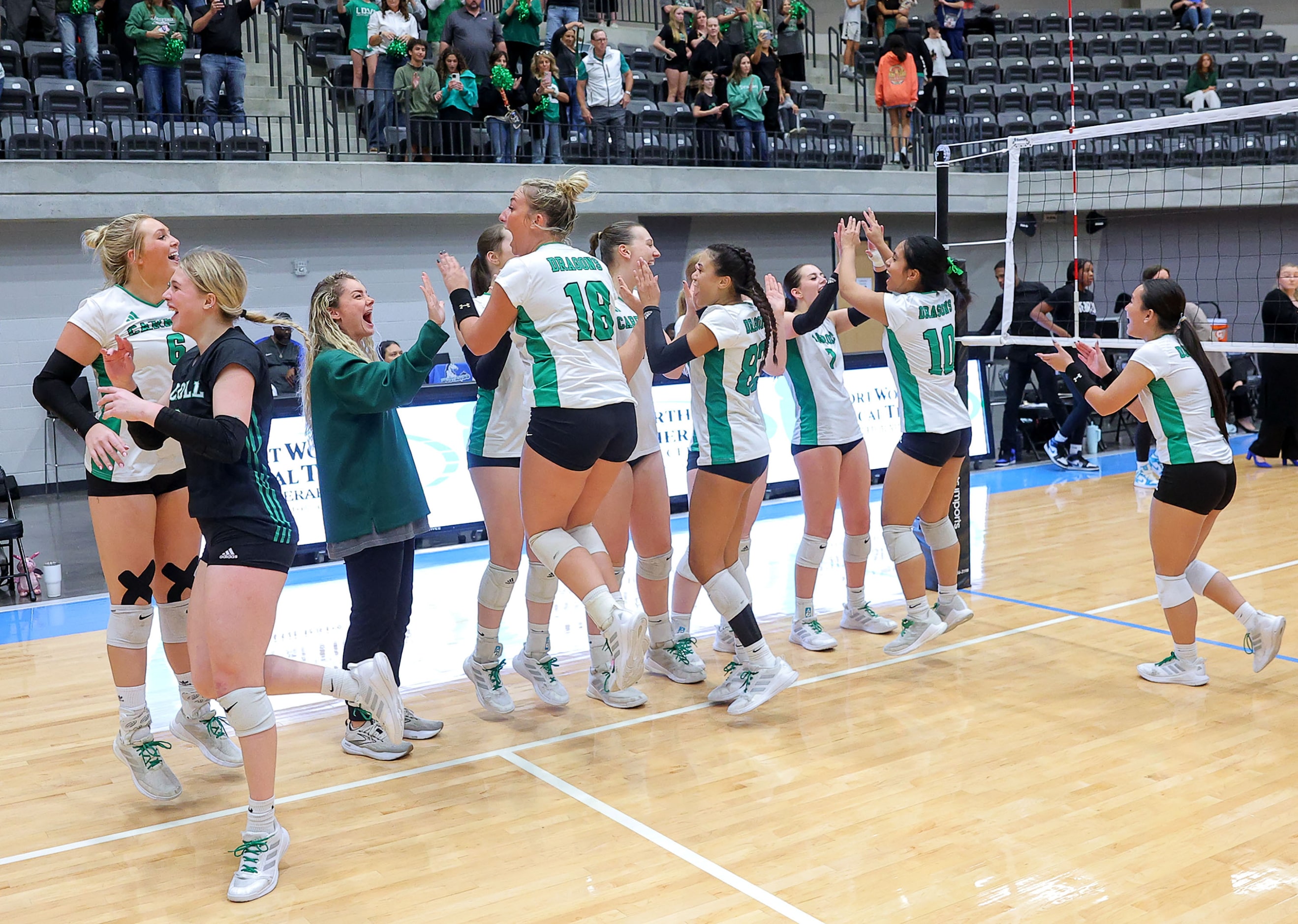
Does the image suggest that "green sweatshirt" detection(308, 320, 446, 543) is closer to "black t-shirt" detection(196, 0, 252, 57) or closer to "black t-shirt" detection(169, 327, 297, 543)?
"black t-shirt" detection(169, 327, 297, 543)

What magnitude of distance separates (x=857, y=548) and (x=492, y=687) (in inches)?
79.4

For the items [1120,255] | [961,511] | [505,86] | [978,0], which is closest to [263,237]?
[505,86]

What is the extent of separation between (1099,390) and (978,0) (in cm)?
1796

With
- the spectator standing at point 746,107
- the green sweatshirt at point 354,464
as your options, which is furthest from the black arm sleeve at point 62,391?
the spectator standing at point 746,107

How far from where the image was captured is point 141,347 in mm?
3801

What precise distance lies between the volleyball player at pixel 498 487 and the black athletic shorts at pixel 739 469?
76 centimetres

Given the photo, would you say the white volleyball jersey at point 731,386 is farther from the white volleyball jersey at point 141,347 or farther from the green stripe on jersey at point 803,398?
the white volleyball jersey at point 141,347

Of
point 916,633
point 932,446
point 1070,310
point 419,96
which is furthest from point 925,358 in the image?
point 419,96

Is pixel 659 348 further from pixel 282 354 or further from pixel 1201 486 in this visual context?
pixel 282 354

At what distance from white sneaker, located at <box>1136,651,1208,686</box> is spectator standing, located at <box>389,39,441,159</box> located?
9.45 meters

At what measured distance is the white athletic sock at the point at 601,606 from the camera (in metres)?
3.72

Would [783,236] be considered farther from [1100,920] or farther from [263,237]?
[1100,920]

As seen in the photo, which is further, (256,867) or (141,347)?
(141,347)

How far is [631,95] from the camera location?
47.2 feet
